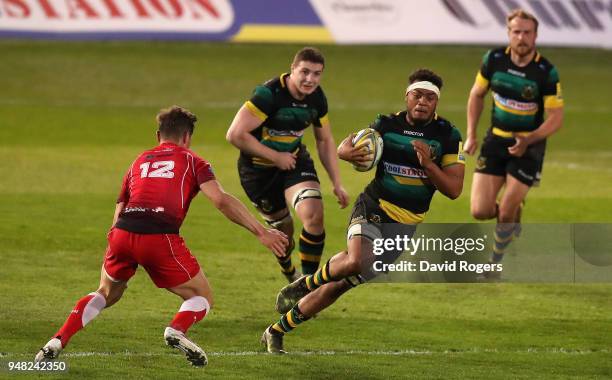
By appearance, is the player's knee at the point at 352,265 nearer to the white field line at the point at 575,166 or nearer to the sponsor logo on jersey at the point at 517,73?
the sponsor logo on jersey at the point at 517,73

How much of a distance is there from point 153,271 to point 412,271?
407cm

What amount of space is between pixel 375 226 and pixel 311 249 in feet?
5.95

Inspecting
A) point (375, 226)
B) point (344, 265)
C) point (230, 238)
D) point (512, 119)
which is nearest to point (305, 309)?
point (344, 265)

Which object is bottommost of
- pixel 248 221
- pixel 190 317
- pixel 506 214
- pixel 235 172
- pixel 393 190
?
pixel 235 172

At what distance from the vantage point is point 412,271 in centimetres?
1294

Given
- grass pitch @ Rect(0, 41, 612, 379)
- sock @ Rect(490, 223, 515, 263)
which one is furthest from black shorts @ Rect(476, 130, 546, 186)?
grass pitch @ Rect(0, 41, 612, 379)

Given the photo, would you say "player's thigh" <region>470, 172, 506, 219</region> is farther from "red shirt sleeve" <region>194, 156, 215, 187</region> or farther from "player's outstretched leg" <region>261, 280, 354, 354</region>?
"red shirt sleeve" <region>194, 156, 215, 187</region>

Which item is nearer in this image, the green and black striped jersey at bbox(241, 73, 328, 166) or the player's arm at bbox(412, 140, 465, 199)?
the player's arm at bbox(412, 140, 465, 199)

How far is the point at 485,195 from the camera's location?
1441cm

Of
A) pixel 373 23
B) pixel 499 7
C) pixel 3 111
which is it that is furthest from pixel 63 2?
pixel 499 7

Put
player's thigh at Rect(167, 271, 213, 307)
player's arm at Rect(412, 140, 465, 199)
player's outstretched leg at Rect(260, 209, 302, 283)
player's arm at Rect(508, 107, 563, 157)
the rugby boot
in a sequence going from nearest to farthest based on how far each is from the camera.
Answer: the rugby boot < player's thigh at Rect(167, 271, 213, 307) < player's arm at Rect(412, 140, 465, 199) < player's outstretched leg at Rect(260, 209, 302, 283) < player's arm at Rect(508, 107, 563, 157)

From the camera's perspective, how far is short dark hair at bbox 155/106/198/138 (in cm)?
956

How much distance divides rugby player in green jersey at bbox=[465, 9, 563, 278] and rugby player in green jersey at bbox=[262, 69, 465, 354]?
3.51 meters

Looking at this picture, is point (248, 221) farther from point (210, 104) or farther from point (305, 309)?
point (210, 104)
